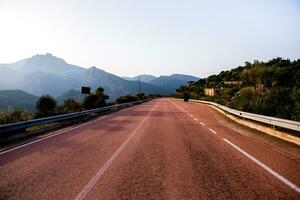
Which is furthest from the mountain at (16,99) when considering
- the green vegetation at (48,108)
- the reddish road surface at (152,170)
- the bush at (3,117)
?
the reddish road surface at (152,170)

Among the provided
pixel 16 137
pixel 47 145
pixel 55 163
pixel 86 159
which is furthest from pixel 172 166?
pixel 16 137

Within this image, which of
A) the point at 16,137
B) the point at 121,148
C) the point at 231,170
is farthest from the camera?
the point at 16,137

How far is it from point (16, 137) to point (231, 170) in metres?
9.29

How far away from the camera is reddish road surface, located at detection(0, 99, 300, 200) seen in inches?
188

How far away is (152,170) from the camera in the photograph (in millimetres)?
6141

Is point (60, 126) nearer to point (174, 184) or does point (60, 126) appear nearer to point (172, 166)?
point (172, 166)

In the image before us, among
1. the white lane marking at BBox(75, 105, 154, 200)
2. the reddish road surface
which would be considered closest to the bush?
the reddish road surface

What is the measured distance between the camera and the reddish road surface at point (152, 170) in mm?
4773

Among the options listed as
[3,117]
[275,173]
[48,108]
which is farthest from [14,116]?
[275,173]

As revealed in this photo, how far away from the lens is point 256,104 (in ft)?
58.5

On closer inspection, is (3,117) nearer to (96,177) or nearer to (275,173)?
(96,177)

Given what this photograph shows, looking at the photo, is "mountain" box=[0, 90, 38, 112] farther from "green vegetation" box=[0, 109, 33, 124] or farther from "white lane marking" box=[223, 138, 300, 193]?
"white lane marking" box=[223, 138, 300, 193]

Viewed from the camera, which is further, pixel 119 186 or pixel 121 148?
pixel 121 148

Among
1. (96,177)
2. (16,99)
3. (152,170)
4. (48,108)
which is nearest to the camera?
(96,177)
